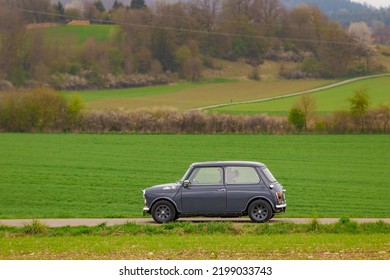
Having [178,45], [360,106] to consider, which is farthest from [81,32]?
[360,106]

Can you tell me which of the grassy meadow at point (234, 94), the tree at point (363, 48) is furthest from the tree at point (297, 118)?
the tree at point (363, 48)

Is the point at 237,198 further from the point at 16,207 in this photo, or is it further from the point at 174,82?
the point at 174,82

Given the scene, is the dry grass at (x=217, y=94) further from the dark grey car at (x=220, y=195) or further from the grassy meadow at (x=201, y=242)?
the grassy meadow at (x=201, y=242)

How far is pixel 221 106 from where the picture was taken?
113062 mm

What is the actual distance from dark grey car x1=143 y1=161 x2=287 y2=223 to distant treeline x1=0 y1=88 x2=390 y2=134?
5834cm

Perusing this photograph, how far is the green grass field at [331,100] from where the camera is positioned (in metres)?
103

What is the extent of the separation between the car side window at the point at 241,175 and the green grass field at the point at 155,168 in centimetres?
193

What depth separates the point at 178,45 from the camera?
14312 centimetres

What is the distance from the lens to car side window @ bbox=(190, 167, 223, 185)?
22.9m

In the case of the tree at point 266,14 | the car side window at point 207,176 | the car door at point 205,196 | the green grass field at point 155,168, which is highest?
the tree at point 266,14

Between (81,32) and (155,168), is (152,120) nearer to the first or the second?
(155,168)

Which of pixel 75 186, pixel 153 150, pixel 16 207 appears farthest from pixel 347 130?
pixel 16 207

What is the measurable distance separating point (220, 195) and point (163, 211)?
1518 mm

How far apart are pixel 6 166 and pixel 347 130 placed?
128 ft
